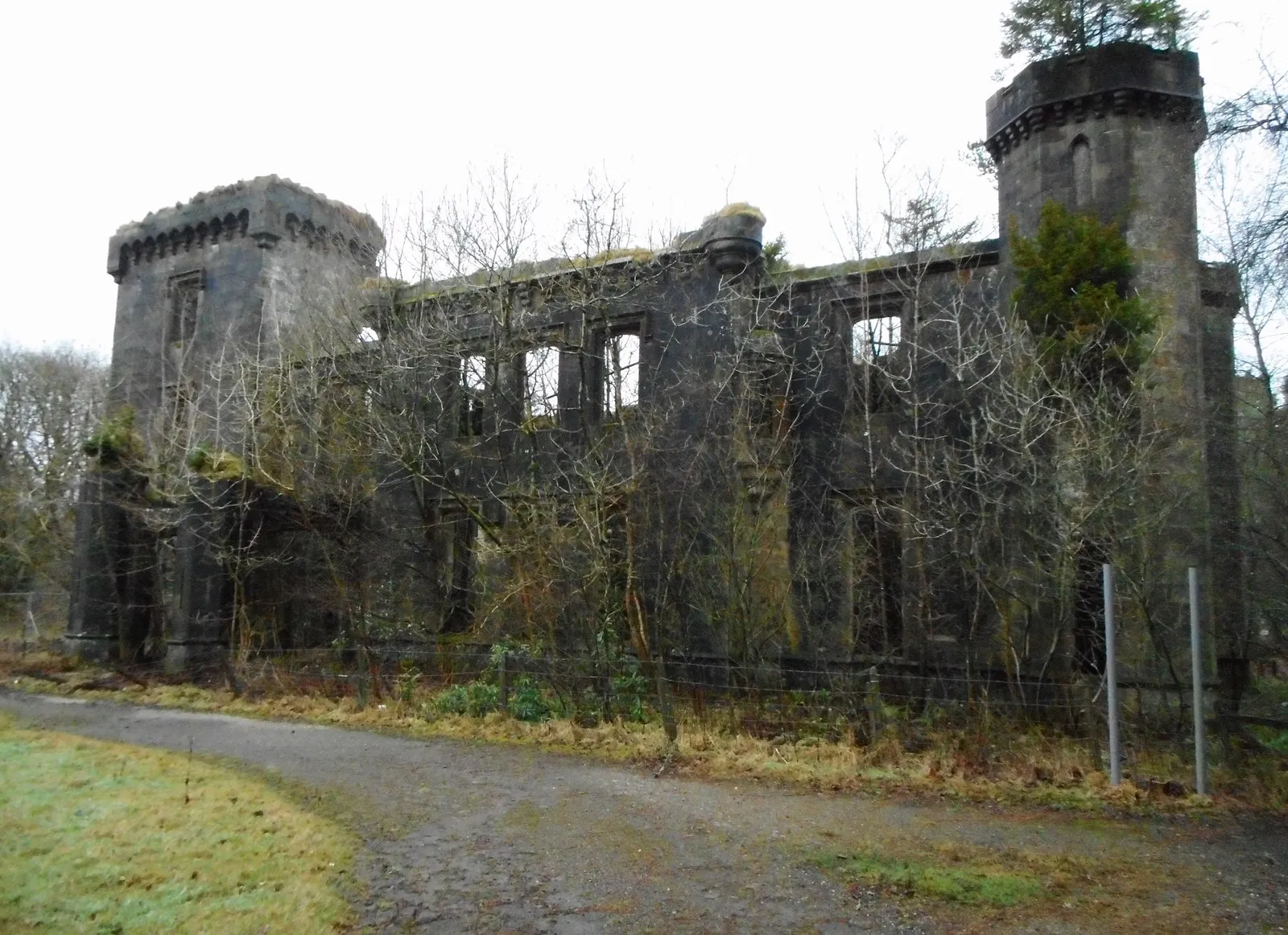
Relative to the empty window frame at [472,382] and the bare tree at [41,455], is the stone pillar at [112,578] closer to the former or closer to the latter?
the bare tree at [41,455]

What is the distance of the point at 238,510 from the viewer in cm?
2008

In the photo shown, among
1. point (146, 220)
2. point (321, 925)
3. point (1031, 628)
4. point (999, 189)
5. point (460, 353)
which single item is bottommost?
point (321, 925)

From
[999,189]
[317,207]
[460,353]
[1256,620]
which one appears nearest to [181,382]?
[317,207]

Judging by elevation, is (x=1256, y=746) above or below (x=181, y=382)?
below

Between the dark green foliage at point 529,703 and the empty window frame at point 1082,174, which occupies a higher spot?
the empty window frame at point 1082,174

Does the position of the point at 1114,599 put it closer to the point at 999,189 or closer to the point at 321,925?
the point at 999,189

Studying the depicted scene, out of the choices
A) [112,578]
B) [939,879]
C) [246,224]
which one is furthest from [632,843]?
[246,224]

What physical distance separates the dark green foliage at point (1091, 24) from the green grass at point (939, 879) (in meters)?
13.4

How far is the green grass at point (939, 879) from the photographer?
22.6 feet

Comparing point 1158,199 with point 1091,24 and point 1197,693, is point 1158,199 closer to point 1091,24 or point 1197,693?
point 1091,24

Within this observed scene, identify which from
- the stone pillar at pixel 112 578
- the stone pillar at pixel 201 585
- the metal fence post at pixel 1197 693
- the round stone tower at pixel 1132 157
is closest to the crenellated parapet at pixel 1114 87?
the round stone tower at pixel 1132 157

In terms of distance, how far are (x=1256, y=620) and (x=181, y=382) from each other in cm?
2333

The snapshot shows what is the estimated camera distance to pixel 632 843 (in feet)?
27.1

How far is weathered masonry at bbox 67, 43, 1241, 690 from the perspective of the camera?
47.8ft
